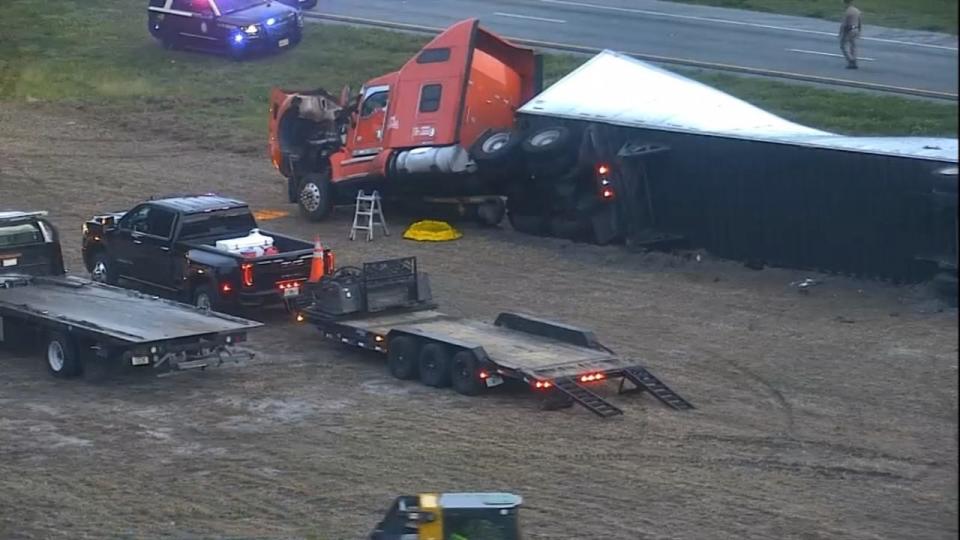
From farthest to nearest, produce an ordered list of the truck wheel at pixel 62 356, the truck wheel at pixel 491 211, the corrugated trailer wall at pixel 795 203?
the truck wheel at pixel 491 211 < the corrugated trailer wall at pixel 795 203 < the truck wheel at pixel 62 356

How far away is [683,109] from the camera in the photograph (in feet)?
90.4

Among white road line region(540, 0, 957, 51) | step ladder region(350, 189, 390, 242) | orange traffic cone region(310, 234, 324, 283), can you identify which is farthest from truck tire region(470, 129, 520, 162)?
white road line region(540, 0, 957, 51)

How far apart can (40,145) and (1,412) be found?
18.4 m

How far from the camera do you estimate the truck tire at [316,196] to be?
97.3 ft

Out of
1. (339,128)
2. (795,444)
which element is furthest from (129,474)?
(339,128)

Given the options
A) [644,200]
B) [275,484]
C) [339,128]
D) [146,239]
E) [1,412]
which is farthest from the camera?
[339,128]

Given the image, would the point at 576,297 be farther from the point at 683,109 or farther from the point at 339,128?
the point at 339,128

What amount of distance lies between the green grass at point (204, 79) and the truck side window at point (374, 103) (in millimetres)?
6796

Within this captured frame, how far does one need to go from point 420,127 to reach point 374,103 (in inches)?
49.8

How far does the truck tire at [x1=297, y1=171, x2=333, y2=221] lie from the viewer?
29672mm

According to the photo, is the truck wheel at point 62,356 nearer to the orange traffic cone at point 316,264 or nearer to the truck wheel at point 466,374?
the orange traffic cone at point 316,264

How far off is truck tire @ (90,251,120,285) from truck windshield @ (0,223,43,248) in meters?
1.45

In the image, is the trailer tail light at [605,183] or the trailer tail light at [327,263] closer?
the trailer tail light at [327,263]

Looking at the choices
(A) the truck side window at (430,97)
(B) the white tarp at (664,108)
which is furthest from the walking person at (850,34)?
(A) the truck side window at (430,97)
